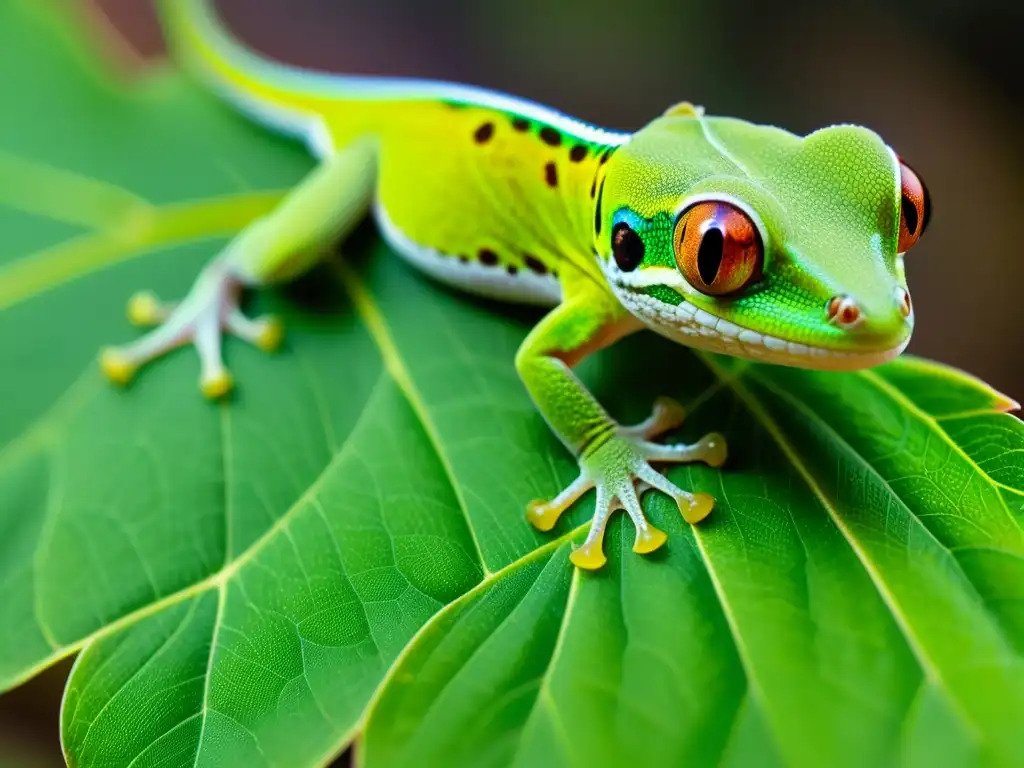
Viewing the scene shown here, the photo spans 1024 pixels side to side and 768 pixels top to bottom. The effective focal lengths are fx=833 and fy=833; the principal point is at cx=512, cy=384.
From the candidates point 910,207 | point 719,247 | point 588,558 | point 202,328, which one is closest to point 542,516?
point 588,558

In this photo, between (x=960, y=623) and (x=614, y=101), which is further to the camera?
(x=614, y=101)

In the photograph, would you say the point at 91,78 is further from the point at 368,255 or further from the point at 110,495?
the point at 110,495

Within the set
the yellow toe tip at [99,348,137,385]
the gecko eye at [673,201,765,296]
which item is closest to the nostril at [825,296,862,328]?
the gecko eye at [673,201,765,296]

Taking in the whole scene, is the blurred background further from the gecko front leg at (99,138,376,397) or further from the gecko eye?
the gecko eye

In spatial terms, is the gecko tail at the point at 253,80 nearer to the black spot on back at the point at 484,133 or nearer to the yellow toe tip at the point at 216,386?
the black spot on back at the point at 484,133

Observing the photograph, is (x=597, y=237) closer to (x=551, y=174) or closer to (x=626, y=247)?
(x=626, y=247)

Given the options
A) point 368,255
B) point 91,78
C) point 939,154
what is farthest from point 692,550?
point 939,154
